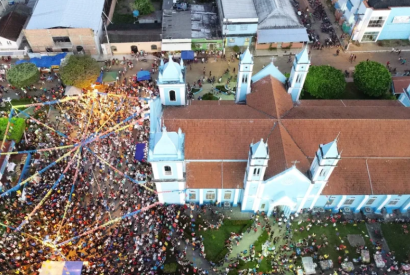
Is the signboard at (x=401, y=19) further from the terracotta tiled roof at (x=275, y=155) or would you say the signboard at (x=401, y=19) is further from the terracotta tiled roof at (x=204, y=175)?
the terracotta tiled roof at (x=204, y=175)

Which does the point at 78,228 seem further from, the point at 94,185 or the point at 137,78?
the point at 137,78

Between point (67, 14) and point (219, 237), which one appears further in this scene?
point (67, 14)

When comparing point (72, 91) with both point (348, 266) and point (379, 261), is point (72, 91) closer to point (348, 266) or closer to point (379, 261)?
point (348, 266)

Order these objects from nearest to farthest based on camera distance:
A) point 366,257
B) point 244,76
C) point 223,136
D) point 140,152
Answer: point 366,257 < point 223,136 < point 244,76 < point 140,152

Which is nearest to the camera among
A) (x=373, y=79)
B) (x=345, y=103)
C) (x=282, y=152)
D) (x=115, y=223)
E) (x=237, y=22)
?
(x=282, y=152)

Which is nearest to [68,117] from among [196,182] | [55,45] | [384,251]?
[55,45]

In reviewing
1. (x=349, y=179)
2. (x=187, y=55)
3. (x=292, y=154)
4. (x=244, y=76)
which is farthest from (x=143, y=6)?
(x=349, y=179)

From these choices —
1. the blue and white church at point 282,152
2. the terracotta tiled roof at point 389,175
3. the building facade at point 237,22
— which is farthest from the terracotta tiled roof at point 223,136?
the building facade at point 237,22
